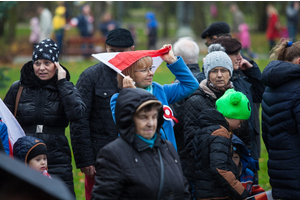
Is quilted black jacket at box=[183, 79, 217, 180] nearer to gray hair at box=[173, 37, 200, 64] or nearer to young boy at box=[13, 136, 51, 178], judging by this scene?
gray hair at box=[173, 37, 200, 64]

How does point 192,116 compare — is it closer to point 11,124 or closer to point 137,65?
point 137,65

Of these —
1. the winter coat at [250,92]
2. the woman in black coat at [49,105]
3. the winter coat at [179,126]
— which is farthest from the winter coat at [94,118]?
the winter coat at [250,92]

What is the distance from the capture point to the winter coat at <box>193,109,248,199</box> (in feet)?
12.6

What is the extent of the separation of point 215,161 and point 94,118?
5.01ft

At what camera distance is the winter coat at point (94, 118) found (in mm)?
4637

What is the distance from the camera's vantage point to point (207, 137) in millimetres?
3957

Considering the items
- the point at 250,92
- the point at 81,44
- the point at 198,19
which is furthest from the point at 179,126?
the point at 198,19

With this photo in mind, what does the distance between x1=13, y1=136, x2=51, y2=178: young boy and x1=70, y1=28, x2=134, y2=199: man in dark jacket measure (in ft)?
2.22

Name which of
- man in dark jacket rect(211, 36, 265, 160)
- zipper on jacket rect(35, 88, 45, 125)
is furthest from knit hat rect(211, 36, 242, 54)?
zipper on jacket rect(35, 88, 45, 125)

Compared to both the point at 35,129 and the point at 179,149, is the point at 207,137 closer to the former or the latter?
the point at 179,149

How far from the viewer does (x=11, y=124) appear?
165 inches

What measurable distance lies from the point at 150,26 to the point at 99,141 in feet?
68.6

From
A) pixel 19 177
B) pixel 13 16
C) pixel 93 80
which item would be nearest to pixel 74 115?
pixel 93 80

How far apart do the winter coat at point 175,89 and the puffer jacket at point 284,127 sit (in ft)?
2.57
